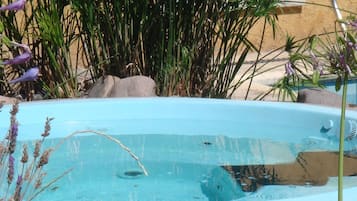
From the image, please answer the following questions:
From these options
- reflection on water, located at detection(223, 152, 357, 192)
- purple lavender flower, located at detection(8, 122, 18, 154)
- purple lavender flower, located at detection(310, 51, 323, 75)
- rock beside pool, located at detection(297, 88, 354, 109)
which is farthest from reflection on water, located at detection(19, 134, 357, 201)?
purple lavender flower, located at detection(8, 122, 18, 154)

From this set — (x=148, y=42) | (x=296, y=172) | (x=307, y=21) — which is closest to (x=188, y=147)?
(x=296, y=172)

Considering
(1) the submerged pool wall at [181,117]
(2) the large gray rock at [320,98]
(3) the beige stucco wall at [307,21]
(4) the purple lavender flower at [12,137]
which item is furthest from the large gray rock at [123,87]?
(3) the beige stucco wall at [307,21]

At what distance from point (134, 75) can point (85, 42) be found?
42cm

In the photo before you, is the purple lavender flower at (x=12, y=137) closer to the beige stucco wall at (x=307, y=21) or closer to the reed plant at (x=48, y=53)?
the reed plant at (x=48, y=53)

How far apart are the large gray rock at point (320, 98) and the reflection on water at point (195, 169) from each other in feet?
1.49

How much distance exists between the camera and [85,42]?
5.36 metres

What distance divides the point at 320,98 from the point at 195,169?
1.31 meters

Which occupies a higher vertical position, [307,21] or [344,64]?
[344,64]

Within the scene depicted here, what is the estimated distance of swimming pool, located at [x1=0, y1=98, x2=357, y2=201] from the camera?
3.57 m

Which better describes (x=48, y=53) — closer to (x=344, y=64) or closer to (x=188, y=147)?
(x=188, y=147)

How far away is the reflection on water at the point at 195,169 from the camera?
3500 mm

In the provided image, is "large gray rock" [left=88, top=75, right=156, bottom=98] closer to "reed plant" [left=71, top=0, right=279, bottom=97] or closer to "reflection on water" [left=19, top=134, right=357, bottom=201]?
"reed plant" [left=71, top=0, right=279, bottom=97]

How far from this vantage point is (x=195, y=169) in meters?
4.00

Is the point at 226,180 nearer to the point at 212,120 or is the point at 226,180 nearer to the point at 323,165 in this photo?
the point at 323,165
